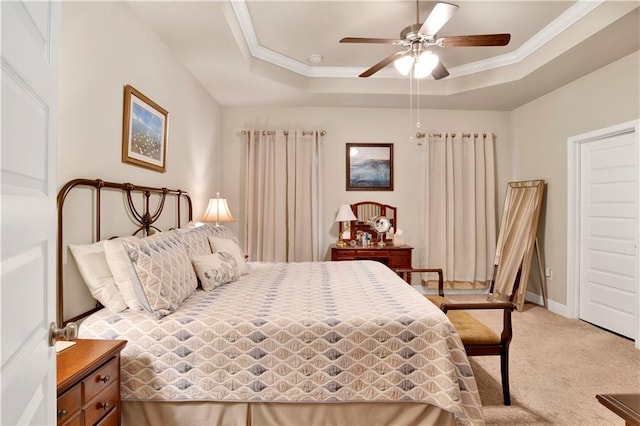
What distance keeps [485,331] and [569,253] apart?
2.38 m

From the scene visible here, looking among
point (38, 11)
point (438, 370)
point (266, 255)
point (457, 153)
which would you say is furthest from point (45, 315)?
point (457, 153)

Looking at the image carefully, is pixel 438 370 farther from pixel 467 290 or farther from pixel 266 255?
pixel 467 290

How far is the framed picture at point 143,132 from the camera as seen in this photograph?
2377mm

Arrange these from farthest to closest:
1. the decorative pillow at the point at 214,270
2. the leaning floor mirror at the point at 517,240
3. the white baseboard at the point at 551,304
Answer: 1. the leaning floor mirror at the point at 517,240
2. the white baseboard at the point at 551,304
3. the decorative pillow at the point at 214,270

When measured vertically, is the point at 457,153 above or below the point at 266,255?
above

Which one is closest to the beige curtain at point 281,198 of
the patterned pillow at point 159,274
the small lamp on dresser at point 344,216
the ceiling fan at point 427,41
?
the small lamp on dresser at point 344,216

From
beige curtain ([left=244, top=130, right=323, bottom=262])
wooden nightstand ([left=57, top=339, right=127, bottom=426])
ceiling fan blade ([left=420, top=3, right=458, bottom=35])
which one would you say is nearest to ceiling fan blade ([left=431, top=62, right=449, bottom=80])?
ceiling fan blade ([left=420, top=3, right=458, bottom=35])

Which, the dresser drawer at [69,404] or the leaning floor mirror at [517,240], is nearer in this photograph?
the dresser drawer at [69,404]

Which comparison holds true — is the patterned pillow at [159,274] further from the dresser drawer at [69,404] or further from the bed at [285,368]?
the dresser drawer at [69,404]

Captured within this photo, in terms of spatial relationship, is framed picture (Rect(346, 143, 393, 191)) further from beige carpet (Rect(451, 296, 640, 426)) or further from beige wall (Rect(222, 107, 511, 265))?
beige carpet (Rect(451, 296, 640, 426))

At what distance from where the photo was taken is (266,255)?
4.60 meters

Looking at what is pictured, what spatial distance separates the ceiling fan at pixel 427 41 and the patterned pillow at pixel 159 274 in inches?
73.0

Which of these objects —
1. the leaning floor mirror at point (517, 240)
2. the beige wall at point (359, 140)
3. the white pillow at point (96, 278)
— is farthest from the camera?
the beige wall at point (359, 140)

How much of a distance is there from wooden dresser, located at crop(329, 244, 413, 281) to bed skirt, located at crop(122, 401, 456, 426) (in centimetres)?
261
